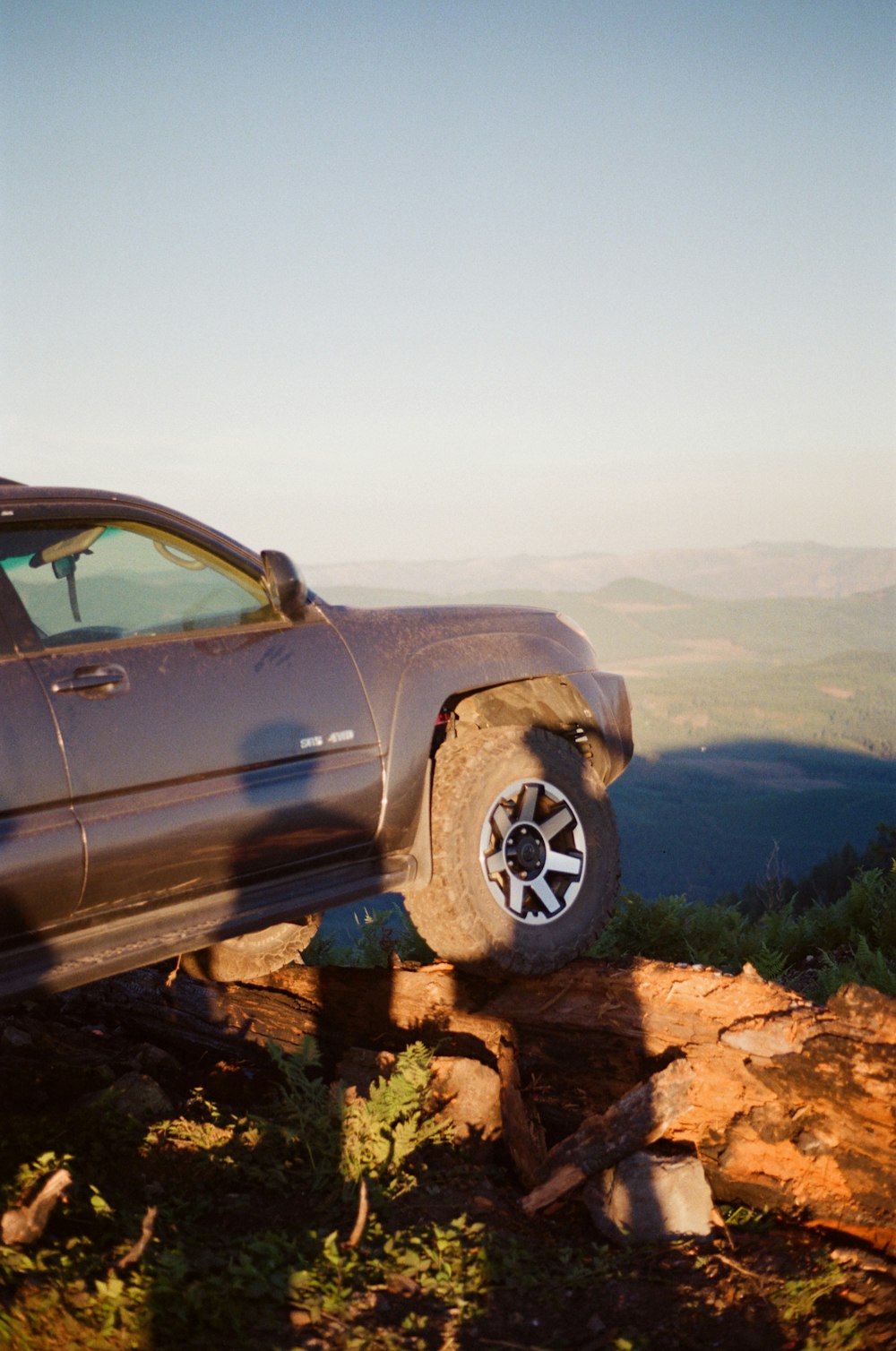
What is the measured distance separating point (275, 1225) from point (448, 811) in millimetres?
1537

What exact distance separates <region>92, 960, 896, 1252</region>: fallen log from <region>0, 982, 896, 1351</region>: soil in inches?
7.3

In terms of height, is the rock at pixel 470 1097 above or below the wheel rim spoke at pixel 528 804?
below

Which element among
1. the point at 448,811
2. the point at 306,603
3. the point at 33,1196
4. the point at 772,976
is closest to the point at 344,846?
the point at 448,811

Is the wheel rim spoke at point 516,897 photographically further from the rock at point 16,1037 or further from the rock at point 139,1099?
the rock at point 16,1037

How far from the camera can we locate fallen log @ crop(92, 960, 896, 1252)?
138 inches

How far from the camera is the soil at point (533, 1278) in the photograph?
258 cm

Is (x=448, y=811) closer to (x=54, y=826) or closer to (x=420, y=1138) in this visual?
(x=420, y=1138)

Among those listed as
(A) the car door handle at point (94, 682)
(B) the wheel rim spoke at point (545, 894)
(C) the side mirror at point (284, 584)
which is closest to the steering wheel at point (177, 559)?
(C) the side mirror at point (284, 584)

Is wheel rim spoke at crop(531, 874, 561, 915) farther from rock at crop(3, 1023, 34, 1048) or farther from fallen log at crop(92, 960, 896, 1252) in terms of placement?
rock at crop(3, 1023, 34, 1048)

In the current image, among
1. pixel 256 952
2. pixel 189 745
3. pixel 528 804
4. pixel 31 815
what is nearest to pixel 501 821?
pixel 528 804

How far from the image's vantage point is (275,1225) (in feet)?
10.1

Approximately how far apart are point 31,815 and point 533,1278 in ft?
6.22

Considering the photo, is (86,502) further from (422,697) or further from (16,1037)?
(16,1037)

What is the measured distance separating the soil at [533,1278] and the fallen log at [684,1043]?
0.18 metres
